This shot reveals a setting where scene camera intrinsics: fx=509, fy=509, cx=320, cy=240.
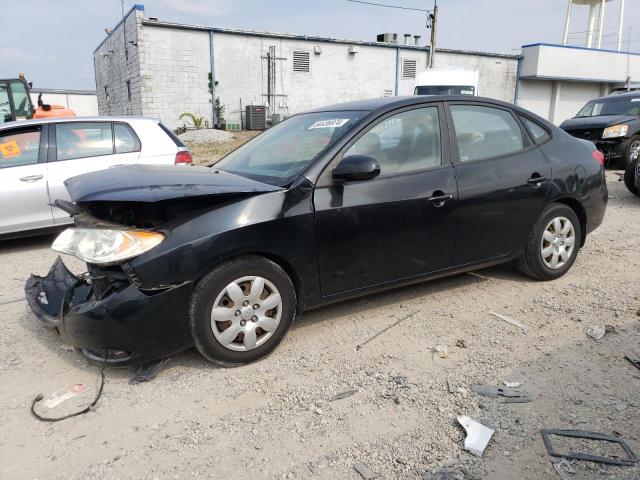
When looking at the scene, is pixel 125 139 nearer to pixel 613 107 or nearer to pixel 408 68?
pixel 613 107

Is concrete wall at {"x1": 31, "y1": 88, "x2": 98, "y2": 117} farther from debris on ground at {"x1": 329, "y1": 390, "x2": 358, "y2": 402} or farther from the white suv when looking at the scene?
debris on ground at {"x1": 329, "y1": 390, "x2": 358, "y2": 402}

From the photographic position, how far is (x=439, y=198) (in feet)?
12.4

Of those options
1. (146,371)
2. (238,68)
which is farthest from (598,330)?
(238,68)

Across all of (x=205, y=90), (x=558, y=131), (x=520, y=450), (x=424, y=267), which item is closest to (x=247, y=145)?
(x=424, y=267)

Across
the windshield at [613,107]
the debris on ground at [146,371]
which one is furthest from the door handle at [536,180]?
the windshield at [613,107]

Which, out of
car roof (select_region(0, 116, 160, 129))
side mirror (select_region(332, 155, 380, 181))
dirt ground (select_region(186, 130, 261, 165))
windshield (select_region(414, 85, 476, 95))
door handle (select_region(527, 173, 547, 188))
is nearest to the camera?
side mirror (select_region(332, 155, 380, 181))

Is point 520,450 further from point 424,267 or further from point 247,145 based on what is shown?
point 247,145

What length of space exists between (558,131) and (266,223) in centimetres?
312

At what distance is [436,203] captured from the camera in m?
3.78

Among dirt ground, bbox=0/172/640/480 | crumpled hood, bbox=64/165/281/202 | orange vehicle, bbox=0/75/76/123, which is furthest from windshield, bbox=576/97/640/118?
orange vehicle, bbox=0/75/76/123

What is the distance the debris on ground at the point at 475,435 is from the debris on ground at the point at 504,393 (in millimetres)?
298

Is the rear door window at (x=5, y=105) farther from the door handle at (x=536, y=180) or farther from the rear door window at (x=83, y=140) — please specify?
the door handle at (x=536, y=180)

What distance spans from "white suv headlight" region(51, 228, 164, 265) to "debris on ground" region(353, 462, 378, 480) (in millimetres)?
1588

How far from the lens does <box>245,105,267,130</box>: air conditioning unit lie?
22906 mm
